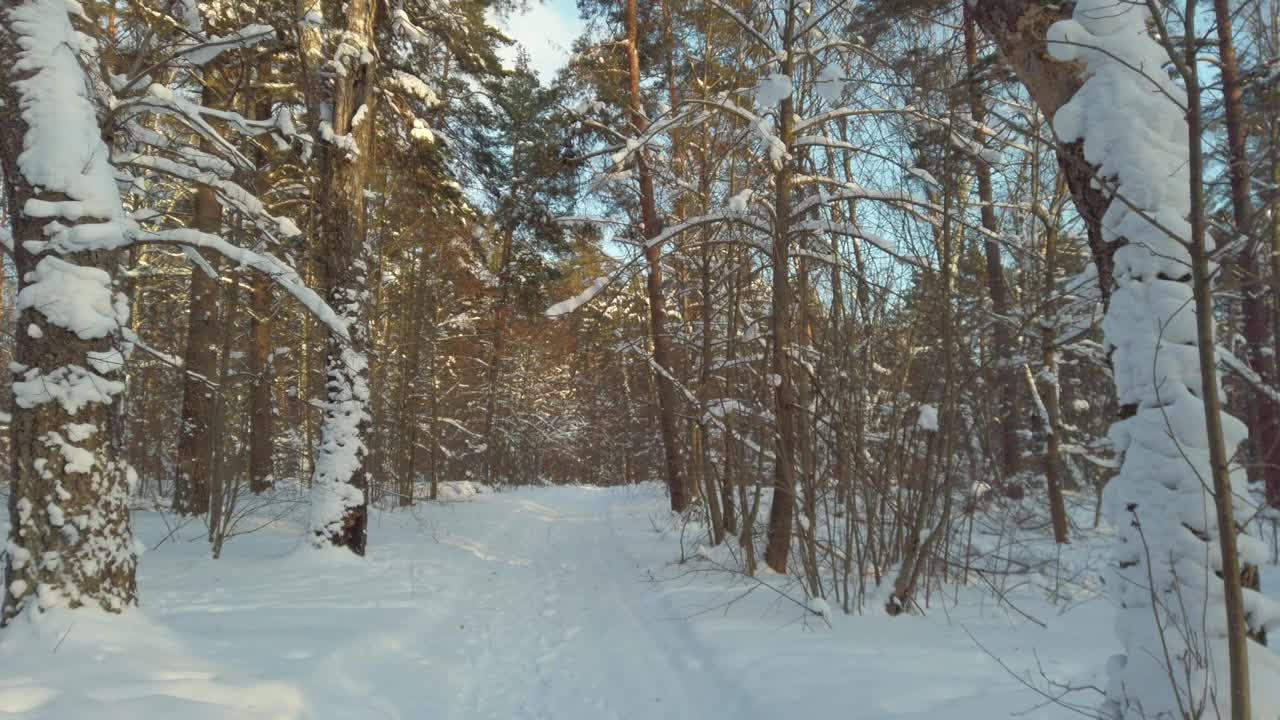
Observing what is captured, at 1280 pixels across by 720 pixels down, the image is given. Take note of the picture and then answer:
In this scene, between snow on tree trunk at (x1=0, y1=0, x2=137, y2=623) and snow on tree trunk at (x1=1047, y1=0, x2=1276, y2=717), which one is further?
snow on tree trunk at (x1=0, y1=0, x2=137, y2=623)

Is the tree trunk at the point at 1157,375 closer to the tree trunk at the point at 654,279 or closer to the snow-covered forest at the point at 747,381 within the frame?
the snow-covered forest at the point at 747,381

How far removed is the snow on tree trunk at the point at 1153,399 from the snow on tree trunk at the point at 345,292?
21.7 feet

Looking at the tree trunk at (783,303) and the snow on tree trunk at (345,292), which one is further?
the snow on tree trunk at (345,292)

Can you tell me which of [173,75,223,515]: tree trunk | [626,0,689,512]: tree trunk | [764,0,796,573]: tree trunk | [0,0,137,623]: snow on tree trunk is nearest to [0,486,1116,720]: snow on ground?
[0,0,137,623]: snow on tree trunk

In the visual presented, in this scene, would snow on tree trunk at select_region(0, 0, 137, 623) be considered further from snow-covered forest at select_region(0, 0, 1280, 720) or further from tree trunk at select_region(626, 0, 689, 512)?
tree trunk at select_region(626, 0, 689, 512)

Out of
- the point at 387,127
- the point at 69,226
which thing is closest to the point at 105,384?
the point at 69,226

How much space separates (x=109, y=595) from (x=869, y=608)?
488cm

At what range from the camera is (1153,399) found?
7.36 ft

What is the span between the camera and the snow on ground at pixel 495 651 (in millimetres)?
3113

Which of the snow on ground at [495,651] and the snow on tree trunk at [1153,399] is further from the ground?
the snow on tree trunk at [1153,399]

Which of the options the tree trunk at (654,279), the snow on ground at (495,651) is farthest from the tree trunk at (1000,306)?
the tree trunk at (654,279)

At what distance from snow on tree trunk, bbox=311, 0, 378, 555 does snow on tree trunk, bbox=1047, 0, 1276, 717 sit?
21.7 feet

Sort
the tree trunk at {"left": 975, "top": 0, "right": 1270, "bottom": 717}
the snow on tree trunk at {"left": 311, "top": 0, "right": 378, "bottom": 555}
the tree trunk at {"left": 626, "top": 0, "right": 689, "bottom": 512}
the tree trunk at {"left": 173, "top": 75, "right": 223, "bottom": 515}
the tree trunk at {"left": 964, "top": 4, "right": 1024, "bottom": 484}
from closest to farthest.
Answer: the tree trunk at {"left": 975, "top": 0, "right": 1270, "bottom": 717}, the tree trunk at {"left": 964, "top": 4, "right": 1024, "bottom": 484}, the snow on tree trunk at {"left": 311, "top": 0, "right": 378, "bottom": 555}, the tree trunk at {"left": 173, "top": 75, "right": 223, "bottom": 515}, the tree trunk at {"left": 626, "top": 0, "right": 689, "bottom": 512}

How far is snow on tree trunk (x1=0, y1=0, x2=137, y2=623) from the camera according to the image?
3.60 metres
